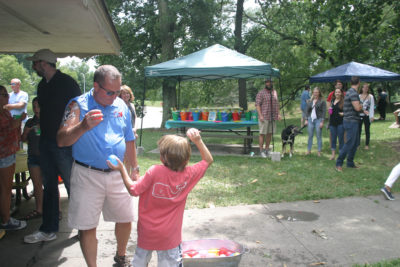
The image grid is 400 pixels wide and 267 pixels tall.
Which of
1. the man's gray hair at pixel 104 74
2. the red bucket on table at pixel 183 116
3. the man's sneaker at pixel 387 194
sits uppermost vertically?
the man's gray hair at pixel 104 74

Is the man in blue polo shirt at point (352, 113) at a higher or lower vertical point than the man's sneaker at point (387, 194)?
higher

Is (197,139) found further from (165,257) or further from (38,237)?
(38,237)

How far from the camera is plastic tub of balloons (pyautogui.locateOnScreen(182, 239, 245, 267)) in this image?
2.73 m

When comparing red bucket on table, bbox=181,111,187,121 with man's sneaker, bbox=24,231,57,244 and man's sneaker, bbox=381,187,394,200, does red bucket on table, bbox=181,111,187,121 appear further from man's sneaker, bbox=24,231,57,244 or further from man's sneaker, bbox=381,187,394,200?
man's sneaker, bbox=24,231,57,244

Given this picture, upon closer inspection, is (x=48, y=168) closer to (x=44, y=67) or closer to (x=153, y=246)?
(x=44, y=67)

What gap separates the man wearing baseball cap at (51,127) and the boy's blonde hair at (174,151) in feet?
5.63

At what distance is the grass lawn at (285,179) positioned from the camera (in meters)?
5.73

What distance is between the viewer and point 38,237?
3.90 meters

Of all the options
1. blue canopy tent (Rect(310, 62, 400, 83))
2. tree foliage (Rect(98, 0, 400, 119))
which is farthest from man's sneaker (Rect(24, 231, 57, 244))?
blue canopy tent (Rect(310, 62, 400, 83))

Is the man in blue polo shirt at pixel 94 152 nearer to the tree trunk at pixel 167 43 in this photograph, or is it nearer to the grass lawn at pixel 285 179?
the grass lawn at pixel 285 179

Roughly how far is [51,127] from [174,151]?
6.11 ft

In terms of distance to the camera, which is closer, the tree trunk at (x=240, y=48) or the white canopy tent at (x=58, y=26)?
the white canopy tent at (x=58, y=26)

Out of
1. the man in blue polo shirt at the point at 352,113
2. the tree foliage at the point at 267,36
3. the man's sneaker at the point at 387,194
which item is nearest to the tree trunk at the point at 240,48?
the tree foliage at the point at 267,36

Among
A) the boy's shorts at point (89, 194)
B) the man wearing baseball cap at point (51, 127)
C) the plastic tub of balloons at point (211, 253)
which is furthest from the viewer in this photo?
the man wearing baseball cap at point (51, 127)
